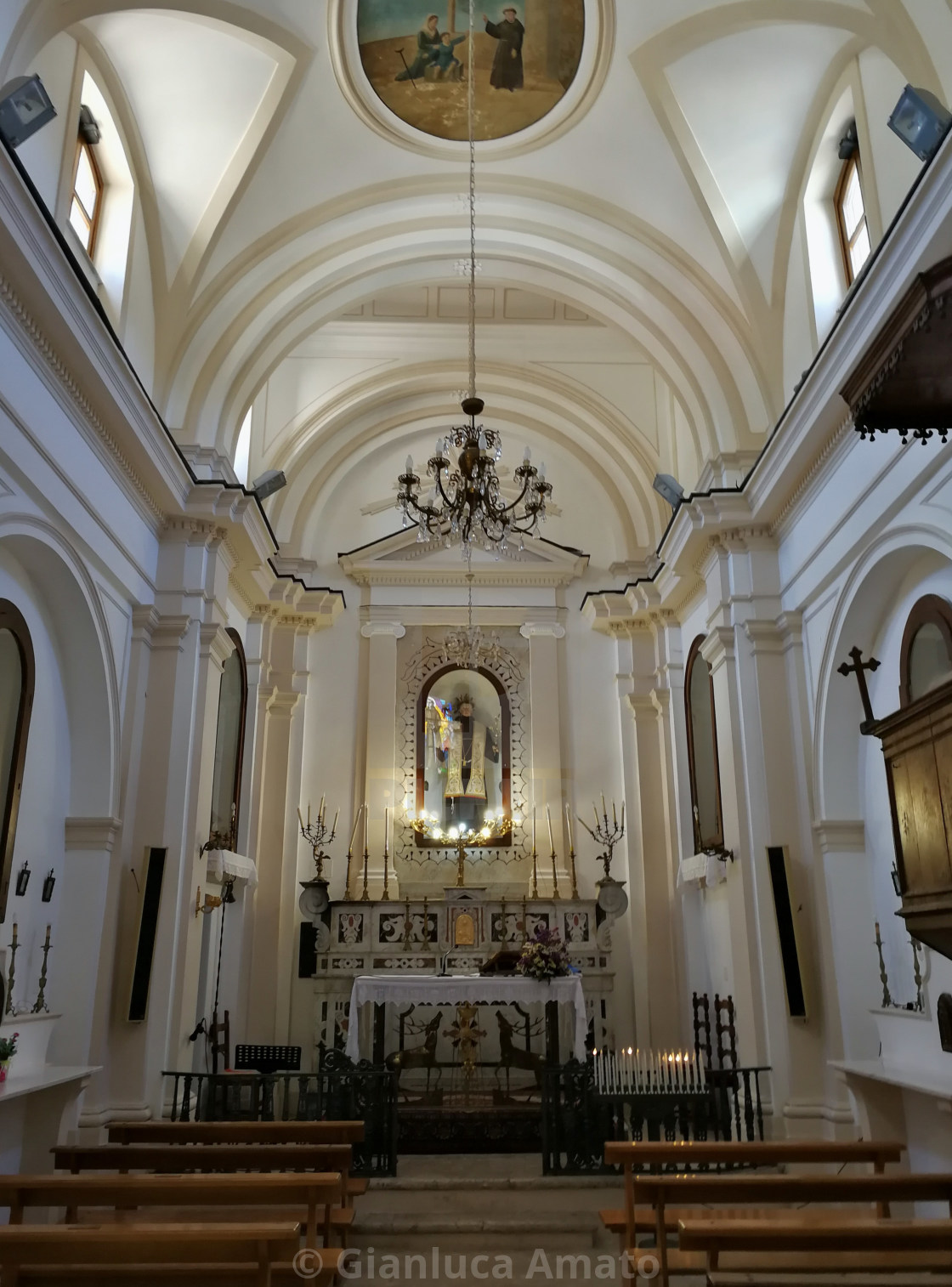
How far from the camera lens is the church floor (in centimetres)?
612

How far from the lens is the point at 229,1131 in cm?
616

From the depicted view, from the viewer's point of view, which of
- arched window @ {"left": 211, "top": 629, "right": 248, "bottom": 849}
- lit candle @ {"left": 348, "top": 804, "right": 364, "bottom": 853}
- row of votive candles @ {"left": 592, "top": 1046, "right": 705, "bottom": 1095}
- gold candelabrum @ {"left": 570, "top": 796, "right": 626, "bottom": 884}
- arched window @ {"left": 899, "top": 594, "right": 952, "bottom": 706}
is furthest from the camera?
lit candle @ {"left": 348, "top": 804, "right": 364, "bottom": 853}

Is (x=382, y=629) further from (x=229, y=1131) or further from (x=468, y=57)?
(x=229, y=1131)

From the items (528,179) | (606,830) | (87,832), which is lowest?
(87,832)

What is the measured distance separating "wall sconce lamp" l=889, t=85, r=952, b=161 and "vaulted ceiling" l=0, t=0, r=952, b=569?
0.49 m

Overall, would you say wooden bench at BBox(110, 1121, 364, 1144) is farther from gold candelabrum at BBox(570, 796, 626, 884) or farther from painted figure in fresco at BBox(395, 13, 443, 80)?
painted figure in fresco at BBox(395, 13, 443, 80)

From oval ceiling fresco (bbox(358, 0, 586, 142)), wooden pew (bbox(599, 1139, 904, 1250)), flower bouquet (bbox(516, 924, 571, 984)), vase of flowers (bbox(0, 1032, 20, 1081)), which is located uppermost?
oval ceiling fresco (bbox(358, 0, 586, 142))

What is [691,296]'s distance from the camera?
10.1 metres

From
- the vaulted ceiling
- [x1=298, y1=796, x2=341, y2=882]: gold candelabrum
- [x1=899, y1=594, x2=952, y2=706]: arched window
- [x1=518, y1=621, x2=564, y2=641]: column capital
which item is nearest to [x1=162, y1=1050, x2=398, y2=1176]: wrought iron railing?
[x1=298, y1=796, x2=341, y2=882]: gold candelabrum

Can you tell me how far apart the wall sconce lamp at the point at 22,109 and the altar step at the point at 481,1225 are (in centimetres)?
701

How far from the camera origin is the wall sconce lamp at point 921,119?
5917 millimetres

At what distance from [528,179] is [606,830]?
7658mm

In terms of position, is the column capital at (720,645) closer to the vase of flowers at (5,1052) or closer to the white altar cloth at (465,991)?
the white altar cloth at (465,991)

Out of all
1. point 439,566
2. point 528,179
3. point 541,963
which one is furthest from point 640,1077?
point 528,179
